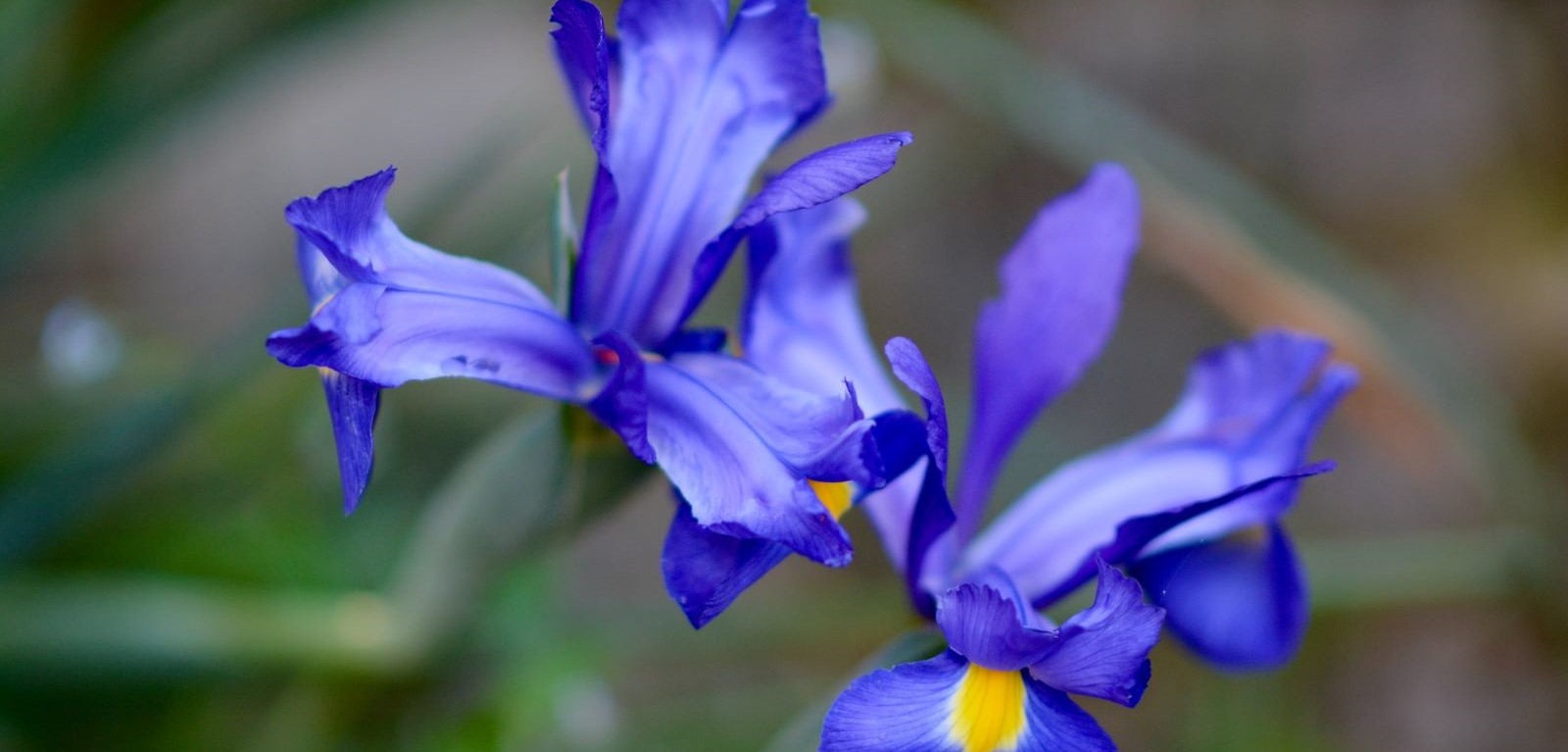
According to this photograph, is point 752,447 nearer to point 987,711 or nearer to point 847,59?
point 987,711

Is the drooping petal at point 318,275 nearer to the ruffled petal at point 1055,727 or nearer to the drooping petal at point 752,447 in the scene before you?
the drooping petal at point 752,447

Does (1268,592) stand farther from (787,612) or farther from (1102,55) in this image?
(1102,55)

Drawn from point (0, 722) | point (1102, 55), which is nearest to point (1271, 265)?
point (1102, 55)

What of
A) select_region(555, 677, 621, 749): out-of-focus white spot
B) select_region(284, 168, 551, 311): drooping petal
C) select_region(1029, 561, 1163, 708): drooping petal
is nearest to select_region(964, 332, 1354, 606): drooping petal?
select_region(1029, 561, 1163, 708): drooping petal

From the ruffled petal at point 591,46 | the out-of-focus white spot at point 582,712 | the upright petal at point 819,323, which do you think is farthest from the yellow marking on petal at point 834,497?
the out-of-focus white spot at point 582,712

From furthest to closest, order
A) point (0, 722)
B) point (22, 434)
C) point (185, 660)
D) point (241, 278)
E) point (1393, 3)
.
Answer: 1. point (1393, 3)
2. point (241, 278)
3. point (22, 434)
4. point (0, 722)
5. point (185, 660)

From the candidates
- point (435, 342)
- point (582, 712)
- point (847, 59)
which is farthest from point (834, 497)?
point (847, 59)
